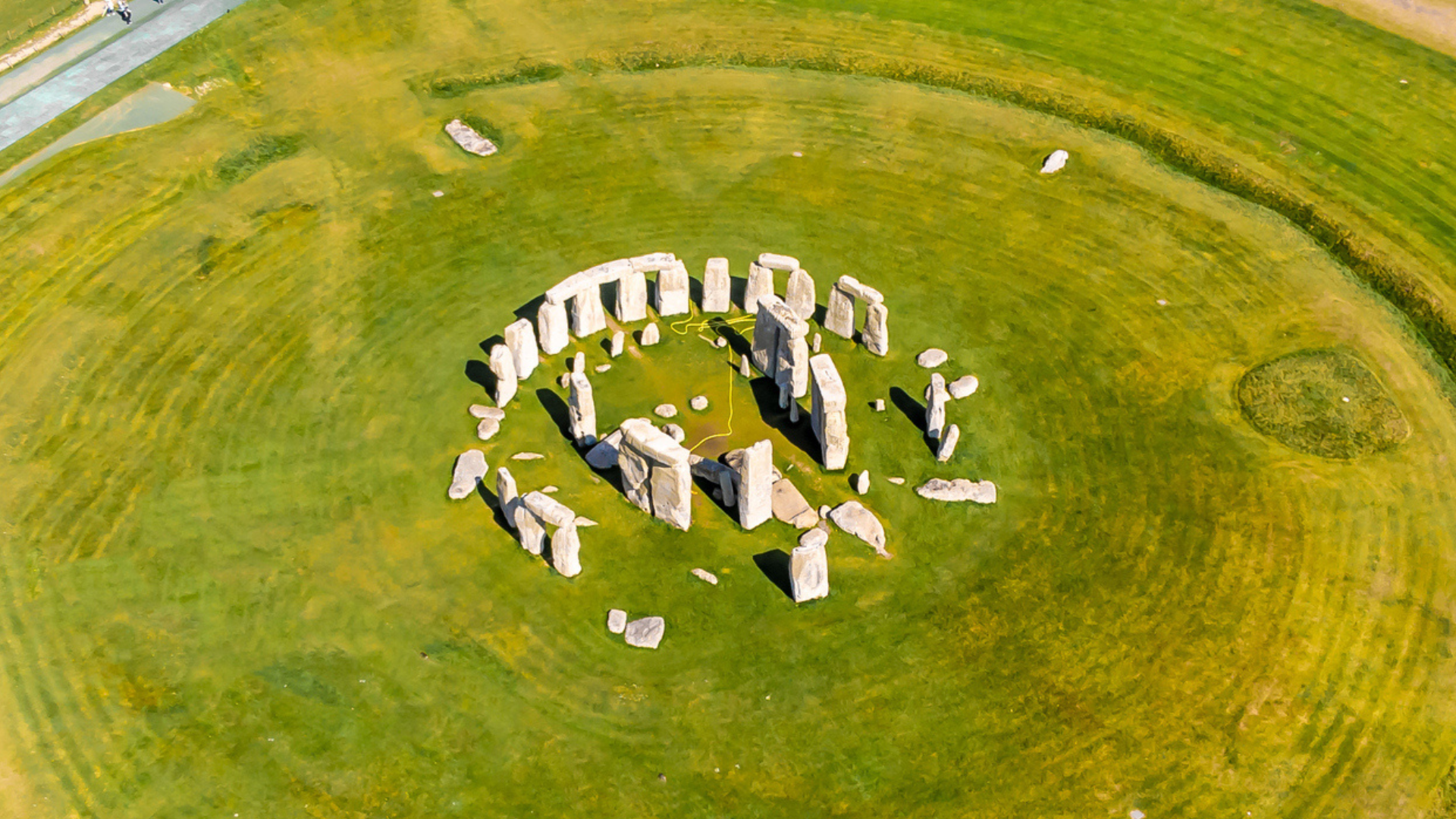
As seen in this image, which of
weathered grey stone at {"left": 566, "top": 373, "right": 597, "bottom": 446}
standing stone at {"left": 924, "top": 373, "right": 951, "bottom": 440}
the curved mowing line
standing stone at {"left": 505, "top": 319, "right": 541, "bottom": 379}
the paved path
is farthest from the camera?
the paved path

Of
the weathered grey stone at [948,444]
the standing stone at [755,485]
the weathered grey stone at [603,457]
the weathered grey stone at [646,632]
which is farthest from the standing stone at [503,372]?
the weathered grey stone at [948,444]

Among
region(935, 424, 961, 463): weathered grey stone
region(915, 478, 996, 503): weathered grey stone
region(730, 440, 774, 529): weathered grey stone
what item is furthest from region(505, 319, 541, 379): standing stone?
region(935, 424, 961, 463): weathered grey stone

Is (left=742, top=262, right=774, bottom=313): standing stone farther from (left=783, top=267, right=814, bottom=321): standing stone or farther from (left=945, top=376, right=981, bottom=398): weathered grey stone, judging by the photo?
(left=945, top=376, right=981, bottom=398): weathered grey stone

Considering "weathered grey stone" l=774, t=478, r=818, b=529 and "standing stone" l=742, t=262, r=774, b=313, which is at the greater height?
"standing stone" l=742, t=262, r=774, b=313

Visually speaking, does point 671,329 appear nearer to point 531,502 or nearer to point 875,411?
point 875,411

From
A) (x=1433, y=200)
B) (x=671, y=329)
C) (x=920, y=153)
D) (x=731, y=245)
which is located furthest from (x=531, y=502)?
(x=1433, y=200)

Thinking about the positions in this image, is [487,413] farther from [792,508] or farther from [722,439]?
[792,508]

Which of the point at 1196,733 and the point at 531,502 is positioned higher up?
the point at 531,502

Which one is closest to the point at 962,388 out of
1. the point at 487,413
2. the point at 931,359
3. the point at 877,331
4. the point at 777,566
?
the point at 931,359
